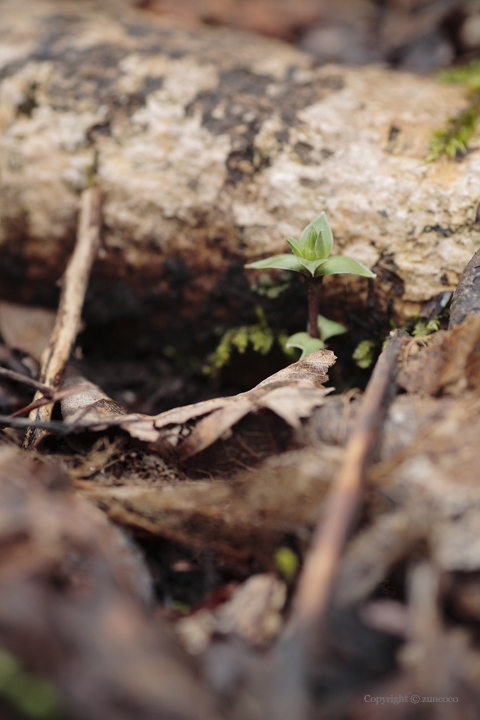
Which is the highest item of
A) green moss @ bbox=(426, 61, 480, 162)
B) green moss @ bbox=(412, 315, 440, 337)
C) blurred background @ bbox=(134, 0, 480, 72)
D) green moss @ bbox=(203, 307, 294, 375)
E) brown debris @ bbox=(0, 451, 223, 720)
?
blurred background @ bbox=(134, 0, 480, 72)

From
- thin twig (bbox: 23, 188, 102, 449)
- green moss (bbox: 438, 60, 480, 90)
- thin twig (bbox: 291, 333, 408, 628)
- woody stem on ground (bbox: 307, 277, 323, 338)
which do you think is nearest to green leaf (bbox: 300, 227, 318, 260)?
woody stem on ground (bbox: 307, 277, 323, 338)

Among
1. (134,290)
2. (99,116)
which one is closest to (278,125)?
(99,116)

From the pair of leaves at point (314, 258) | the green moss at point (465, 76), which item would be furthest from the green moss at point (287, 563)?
the green moss at point (465, 76)

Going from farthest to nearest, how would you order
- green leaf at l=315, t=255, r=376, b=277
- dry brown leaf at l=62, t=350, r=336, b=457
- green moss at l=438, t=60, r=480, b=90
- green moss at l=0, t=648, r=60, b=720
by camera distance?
1. green moss at l=438, t=60, r=480, b=90
2. green leaf at l=315, t=255, r=376, b=277
3. dry brown leaf at l=62, t=350, r=336, b=457
4. green moss at l=0, t=648, r=60, b=720

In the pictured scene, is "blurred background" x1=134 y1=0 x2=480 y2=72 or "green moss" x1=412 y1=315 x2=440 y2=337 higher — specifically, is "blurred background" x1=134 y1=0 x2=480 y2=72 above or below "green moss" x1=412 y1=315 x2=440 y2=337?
above

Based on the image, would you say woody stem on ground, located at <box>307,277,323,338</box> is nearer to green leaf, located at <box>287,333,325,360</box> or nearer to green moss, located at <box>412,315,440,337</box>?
green leaf, located at <box>287,333,325,360</box>

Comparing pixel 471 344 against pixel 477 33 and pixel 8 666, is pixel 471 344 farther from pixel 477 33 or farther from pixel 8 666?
pixel 477 33
